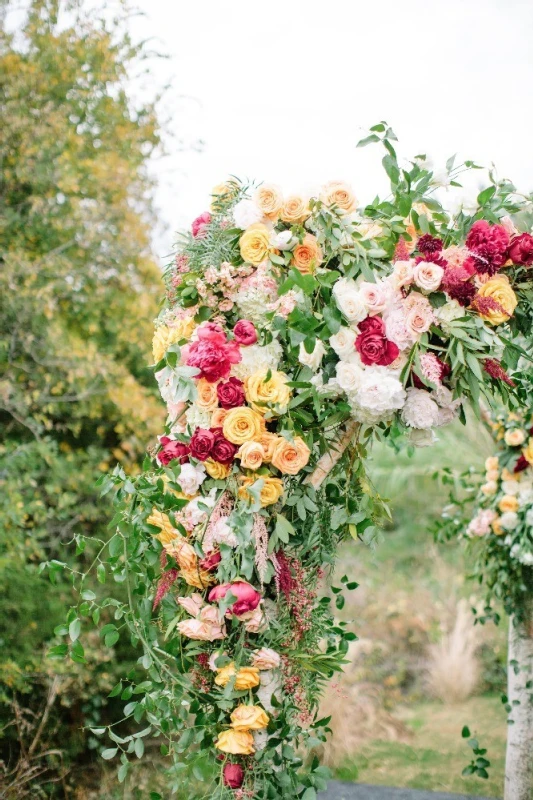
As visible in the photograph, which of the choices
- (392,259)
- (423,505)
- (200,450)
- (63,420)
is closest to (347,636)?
(200,450)

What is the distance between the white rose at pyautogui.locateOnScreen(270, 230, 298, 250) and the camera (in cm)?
174

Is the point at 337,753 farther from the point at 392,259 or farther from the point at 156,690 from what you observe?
the point at 392,259

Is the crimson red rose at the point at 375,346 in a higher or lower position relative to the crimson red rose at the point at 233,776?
higher

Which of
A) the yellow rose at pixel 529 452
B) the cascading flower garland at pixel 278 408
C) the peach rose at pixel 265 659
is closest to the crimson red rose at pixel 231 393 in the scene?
the cascading flower garland at pixel 278 408

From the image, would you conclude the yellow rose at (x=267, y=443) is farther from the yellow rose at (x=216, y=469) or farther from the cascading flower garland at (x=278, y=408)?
the yellow rose at (x=216, y=469)

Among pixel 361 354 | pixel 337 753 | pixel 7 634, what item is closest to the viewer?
pixel 361 354

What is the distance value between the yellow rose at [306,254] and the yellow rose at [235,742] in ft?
3.92

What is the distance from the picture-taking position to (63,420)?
4551mm

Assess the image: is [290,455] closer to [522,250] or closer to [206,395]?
[206,395]

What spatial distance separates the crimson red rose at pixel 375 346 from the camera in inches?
65.6

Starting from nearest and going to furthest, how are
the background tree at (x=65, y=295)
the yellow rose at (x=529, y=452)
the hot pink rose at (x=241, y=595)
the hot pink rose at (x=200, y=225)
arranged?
the hot pink rose at (x=241, y=595) → the hot pink rose at (x=200, y=225) → the yellow rose at (x=529, y=452) → the background tree at (x=65, y=295)

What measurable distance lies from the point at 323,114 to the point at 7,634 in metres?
3.72

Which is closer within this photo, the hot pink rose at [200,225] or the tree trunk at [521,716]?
the hot pink rose at [200,225]

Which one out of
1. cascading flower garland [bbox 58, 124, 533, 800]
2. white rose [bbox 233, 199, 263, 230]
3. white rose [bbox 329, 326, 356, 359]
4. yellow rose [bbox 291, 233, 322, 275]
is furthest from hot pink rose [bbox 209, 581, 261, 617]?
white rose [bbox 233, 199, 263, 230]
